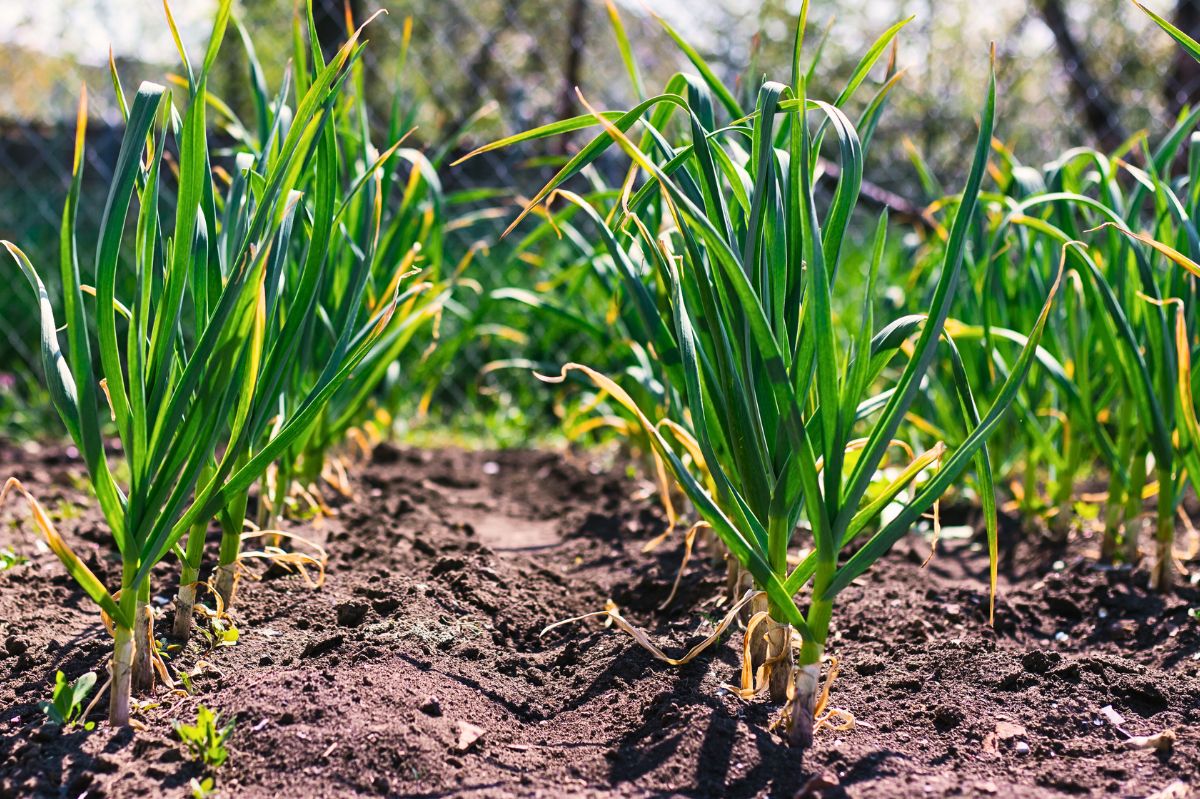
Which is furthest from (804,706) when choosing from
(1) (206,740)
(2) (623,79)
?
(2) (623,79)

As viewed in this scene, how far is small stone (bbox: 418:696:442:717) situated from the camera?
4.20ft

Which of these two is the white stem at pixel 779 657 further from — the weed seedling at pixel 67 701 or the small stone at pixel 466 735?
the weed seedling at pixel 67 701

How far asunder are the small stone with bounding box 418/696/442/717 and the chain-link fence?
2445 millimetres

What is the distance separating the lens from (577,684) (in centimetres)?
145

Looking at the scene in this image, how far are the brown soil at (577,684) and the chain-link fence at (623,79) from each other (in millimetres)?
2000

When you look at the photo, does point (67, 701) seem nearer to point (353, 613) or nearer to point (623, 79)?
point (353, 613)

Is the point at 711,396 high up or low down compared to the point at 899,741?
up

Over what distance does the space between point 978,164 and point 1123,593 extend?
1.13 m

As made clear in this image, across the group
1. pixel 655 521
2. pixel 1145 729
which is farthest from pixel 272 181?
pixel 655 521

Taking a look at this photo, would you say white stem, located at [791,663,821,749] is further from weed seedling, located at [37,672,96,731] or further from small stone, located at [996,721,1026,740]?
weed seedling, located at [37,672,96,731]

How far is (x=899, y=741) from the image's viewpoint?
4.23 feet

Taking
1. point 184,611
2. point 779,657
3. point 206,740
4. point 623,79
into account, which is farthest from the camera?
point 623,79

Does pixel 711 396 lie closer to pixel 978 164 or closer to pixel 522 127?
pixel 978 164

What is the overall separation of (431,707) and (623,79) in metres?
3.82
